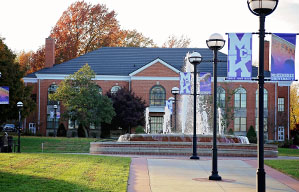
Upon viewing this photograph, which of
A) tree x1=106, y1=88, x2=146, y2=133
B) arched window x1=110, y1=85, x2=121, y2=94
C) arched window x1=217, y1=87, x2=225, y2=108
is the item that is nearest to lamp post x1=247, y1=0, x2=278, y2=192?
tree x1=106, y1=88, x2=146, y2=133

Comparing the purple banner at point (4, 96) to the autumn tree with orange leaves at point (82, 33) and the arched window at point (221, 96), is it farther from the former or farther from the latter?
the autumn tree with orange leaves at point (82, 33)

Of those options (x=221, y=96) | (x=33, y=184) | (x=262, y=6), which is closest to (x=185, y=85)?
(x=33, y=184)

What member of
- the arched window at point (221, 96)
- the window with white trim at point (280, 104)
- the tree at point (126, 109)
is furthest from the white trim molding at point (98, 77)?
the window with white trim at point (280, 104)

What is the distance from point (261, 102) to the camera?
407 inches

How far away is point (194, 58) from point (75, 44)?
181 ft

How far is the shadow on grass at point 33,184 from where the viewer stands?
39.1 feet

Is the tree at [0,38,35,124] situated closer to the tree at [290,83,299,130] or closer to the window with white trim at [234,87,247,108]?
the window with white trim at [234,87,247,108]

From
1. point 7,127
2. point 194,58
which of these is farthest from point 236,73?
point 7,127

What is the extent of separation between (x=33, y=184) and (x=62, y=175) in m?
2.01

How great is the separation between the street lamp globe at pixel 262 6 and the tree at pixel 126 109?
45.3 metres

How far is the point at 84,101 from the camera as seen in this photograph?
52.1 m

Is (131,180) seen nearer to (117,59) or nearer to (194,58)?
(194,58)

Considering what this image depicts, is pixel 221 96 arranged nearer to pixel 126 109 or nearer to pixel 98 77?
pixel 126 109

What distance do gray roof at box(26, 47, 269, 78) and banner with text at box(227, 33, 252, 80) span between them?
46.1 m
